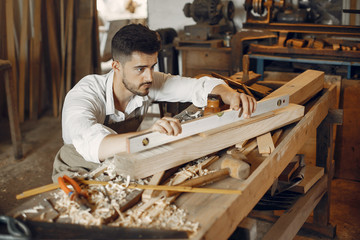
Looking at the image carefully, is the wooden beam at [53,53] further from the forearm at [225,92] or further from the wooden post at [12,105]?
the forearm at [225,92]

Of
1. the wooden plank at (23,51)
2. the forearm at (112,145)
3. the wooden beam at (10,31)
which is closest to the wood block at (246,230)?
the forearm at (112,145)

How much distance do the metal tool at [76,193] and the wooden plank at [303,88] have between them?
1177 millimetres

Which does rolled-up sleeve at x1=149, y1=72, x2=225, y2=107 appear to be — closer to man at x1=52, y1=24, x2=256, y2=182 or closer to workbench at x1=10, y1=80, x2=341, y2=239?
man at x1=52, y1=24, x2=256, y2=182

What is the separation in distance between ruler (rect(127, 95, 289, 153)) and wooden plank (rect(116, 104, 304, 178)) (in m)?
0.03

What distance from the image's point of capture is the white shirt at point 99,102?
1763 millimetres

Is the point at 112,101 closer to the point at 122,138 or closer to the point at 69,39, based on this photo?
the point at 122,138

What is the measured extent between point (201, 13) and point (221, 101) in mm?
2269

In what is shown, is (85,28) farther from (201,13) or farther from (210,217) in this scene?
(210,217)

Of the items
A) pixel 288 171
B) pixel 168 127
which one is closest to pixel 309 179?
pixel 288 171

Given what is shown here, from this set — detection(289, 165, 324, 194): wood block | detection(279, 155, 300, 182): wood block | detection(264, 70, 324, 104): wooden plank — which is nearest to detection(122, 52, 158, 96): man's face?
detection(264, 70, 324, 104): wooden plank

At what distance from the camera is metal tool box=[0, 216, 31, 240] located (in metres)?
1.19

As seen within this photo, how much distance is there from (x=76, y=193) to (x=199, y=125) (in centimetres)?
56

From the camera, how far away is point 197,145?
1.67 m

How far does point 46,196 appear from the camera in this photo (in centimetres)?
146
